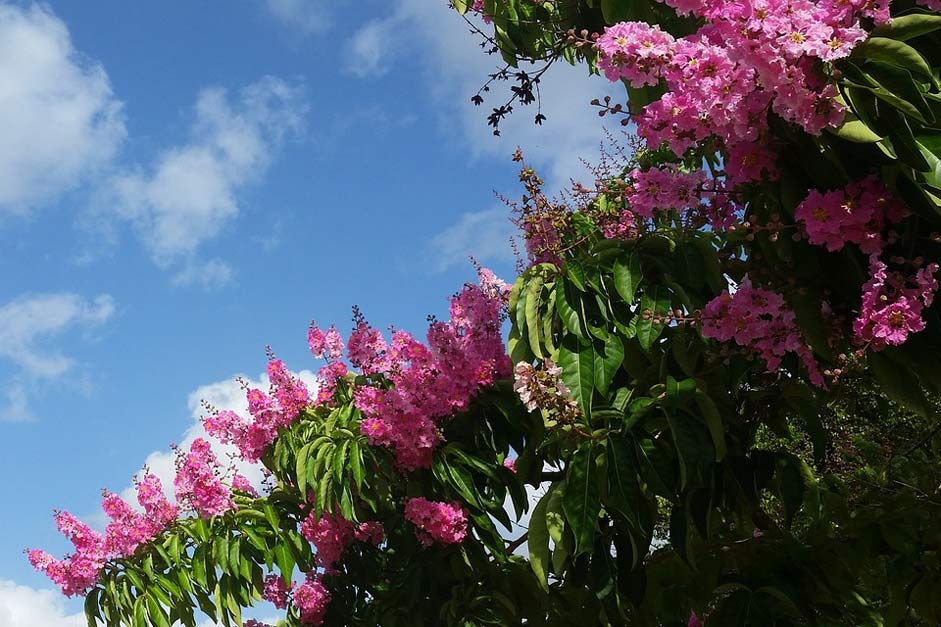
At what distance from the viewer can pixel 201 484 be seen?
4.75 meters

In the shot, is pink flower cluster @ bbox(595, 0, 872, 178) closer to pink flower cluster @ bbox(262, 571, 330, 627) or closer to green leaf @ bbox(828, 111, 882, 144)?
green leaf @ bbox(828, 111, 882, 144)

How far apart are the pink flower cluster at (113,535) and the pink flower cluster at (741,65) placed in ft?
11.7

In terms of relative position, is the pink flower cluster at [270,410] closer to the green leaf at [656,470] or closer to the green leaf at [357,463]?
the green leaf at [357,463]

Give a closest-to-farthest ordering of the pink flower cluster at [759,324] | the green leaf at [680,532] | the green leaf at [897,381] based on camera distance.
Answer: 1. the green leaf at [897,381]
2. the pink flower cluster at [759,324]
3. the green leaf at [680,532]

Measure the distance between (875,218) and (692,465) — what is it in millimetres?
809

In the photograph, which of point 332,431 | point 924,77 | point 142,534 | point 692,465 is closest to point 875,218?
point 924,77

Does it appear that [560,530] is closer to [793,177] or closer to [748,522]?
[793,177]

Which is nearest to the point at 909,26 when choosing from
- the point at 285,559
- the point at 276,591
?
the point at 285,559

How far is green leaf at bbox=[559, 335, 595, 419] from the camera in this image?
264 centimetres

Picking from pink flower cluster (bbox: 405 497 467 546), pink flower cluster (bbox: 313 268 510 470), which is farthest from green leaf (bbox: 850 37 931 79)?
pink flower cluster (bbox: 405 497 467 546)

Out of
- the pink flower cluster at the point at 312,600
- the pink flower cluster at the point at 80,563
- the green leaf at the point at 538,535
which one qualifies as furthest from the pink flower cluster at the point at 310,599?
the green leaf at the point at 538,535

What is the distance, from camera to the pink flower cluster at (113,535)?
501cm

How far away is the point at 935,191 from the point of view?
219cm

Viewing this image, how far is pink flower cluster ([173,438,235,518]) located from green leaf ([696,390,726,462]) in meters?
2.73
